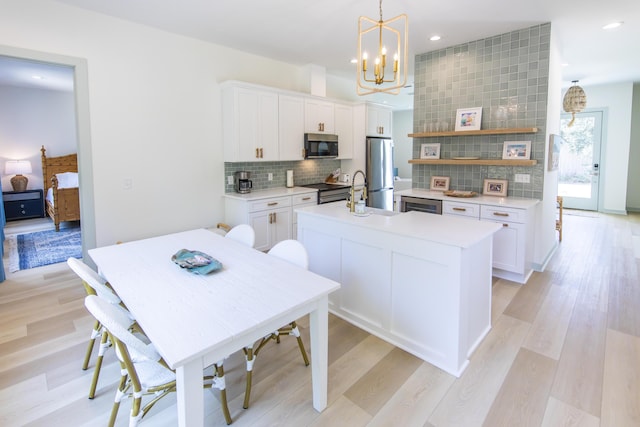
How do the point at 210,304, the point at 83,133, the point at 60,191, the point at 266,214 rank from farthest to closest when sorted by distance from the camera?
the point at 60,191 < the point at 266,214 < the point at 83,133 < the point at 210,304

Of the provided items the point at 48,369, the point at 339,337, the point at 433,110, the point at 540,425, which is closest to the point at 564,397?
the point at 540,425

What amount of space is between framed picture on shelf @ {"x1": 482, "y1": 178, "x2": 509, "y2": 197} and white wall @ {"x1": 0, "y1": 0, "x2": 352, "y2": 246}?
3448mm

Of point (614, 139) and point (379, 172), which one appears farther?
point (614, 139)

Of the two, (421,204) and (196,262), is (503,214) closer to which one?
(421,204)

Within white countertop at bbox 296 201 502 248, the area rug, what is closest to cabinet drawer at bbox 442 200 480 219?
white countertop at bbox 296 201 502 248

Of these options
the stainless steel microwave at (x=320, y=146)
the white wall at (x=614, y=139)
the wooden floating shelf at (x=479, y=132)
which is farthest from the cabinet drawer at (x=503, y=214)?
the white wall at (x=614, y=139)

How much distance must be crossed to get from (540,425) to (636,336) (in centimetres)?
157

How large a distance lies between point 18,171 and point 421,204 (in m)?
7.70

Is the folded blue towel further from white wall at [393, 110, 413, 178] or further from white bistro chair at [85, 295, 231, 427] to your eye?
white wall at [393, 110, 413, 178]

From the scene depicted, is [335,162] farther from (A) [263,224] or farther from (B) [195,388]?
(B) [195,388]

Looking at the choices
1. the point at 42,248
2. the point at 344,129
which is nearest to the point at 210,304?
the point at 344,129

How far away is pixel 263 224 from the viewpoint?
14.6 feet

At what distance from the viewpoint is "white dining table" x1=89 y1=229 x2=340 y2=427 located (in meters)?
1.30

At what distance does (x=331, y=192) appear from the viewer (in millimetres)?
5184
